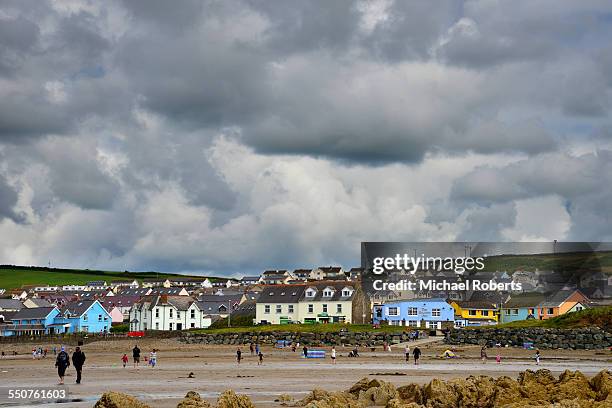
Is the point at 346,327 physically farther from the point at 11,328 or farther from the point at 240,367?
the point at 11,328

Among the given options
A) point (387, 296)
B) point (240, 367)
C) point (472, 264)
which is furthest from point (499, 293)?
point (240, 367)

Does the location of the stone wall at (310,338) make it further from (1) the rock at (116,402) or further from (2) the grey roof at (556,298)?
(1) the rock at (116,402)

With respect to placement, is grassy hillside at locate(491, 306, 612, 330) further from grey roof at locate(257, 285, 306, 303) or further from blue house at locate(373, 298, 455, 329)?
grey roof at locate(257, 285, 306, 303)

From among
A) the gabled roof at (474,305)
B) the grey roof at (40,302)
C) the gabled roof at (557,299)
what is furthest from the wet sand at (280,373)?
the grey roof at (40,302)

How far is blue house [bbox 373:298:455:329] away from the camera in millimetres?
112625

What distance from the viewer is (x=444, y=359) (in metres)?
66.0

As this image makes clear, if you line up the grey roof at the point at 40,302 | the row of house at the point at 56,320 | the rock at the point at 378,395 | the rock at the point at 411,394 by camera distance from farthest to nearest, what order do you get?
the grey roof at the point at 40,302 → the row of house at the point at 56,320 → the rock at the point at 378,395 → the rock at the point at 411,394

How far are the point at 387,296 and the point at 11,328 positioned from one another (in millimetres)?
67130

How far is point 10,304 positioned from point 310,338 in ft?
268

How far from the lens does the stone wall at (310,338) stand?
90.9 m

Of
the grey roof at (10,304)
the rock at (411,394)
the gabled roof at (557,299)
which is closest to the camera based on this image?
the rock at (411,394)

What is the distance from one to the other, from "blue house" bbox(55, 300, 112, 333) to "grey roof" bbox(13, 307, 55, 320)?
2.36 meters

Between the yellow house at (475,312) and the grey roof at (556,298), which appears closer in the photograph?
the grey roof at (556,298)

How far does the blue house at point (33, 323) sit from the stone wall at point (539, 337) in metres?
79.6
